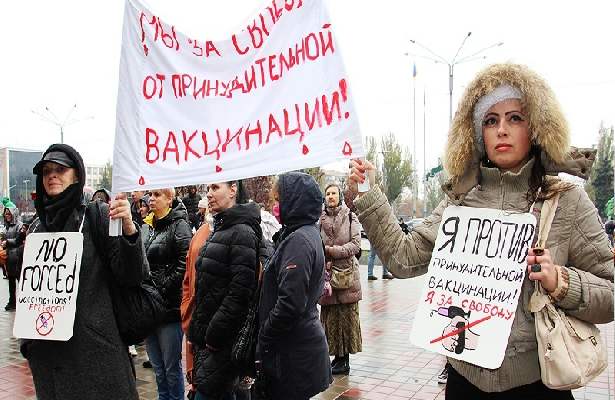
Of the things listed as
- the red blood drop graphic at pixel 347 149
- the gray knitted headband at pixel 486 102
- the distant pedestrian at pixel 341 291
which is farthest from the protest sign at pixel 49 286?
the distant pedestrian at pixel 341 291

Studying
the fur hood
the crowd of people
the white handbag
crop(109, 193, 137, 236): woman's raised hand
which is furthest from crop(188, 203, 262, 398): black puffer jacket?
the white handbag

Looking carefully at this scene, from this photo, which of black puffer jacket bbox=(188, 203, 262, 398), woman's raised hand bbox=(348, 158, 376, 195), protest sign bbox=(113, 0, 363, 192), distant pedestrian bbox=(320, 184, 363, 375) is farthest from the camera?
distant pedestrian bbox=(320, 184, 363, 375)

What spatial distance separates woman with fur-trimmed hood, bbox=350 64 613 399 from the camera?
6.34 ft

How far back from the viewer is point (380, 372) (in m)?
5.59

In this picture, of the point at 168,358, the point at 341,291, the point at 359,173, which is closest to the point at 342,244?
the point at 341,291

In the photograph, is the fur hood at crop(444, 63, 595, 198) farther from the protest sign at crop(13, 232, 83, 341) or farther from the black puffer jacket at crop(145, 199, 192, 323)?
the black puffer jacket at crop(145, 199, 192, 323)

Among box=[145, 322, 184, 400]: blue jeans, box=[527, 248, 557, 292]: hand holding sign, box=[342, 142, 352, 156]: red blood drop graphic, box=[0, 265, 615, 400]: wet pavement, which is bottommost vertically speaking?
box=[0, 265, 615, 400]: wet pavement

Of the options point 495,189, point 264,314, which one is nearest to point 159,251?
point 264,314

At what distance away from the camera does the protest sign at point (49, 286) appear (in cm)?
261

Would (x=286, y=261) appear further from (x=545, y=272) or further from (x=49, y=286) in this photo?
(x=545, y=272)

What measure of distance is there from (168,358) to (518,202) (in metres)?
3.14

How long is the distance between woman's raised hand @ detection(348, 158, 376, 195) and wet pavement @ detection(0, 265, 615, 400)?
2.60m

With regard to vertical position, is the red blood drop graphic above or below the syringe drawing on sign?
above

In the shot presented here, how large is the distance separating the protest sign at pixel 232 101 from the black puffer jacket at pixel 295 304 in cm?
95
